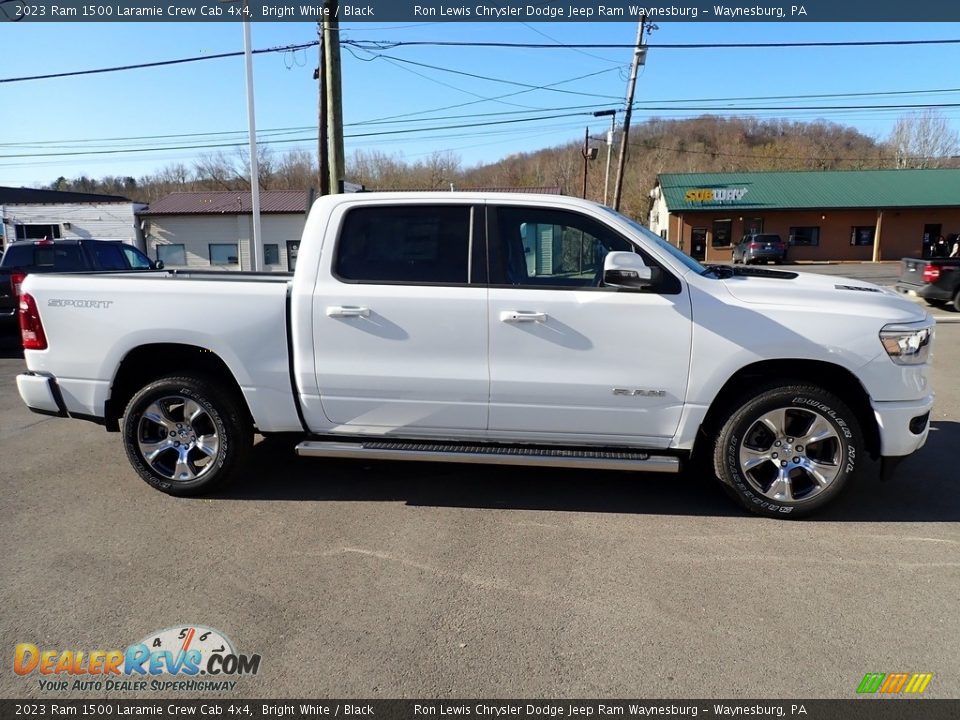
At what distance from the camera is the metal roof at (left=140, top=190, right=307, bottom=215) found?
116ft

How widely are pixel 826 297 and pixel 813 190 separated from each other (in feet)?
146

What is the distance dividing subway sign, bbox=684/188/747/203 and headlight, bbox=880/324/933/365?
134 feet

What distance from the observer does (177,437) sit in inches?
171

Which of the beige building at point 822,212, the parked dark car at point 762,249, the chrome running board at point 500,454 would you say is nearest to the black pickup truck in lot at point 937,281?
the chrome running board at point 500,454

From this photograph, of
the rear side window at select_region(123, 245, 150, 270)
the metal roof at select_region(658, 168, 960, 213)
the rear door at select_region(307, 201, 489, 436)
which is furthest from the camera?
the metal roof at select_region(658, 168, 960, 213)

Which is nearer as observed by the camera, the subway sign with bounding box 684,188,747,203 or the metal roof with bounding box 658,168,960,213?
the metal roof with bounding box 658,168,960,213

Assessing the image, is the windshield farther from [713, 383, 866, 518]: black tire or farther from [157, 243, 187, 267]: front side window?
[157, 243, 187, 267]: front side window

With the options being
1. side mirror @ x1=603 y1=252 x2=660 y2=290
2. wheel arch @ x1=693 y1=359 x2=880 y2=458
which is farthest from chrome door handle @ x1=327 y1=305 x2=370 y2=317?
wheel arch @ x1=693 y1=359 x2=880 y2=458

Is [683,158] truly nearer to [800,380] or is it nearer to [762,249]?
[762,249]

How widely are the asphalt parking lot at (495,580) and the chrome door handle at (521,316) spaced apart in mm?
1267

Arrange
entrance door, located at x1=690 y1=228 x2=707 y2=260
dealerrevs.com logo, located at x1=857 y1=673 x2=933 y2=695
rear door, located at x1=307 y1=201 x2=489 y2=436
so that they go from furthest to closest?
entrance door, located at x1=690 y1=228 x2=707 y2=260
rear door, located at x1=307 y1=201 x2=489 y2=436
dealerrevs.com logo, located at x1=857 y1=673 x2=933 y2=695

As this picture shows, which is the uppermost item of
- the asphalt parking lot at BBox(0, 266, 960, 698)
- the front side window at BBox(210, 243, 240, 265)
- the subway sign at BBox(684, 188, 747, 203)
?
the subway sign at BBox(684, 188, 747, 203)

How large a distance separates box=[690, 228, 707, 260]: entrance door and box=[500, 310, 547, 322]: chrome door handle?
137 feet

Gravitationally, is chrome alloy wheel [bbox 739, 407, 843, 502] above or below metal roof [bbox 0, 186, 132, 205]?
below
